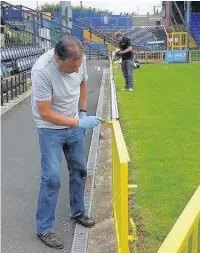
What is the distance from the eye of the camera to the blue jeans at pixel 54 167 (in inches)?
167

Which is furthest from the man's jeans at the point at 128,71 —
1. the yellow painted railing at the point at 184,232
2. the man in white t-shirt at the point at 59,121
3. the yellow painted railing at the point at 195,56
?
the yellow painted railing at the point at 195,56

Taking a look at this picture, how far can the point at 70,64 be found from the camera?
392 centimetres

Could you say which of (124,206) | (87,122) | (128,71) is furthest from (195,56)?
(124,206)

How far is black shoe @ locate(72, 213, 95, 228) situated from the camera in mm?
4598

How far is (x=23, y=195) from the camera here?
18.5 feet

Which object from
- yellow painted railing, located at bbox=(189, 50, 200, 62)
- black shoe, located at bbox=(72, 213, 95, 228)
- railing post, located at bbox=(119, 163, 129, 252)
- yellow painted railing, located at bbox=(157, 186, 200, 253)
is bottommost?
black shoe, located at bbox=(72, 213, 95, 228)

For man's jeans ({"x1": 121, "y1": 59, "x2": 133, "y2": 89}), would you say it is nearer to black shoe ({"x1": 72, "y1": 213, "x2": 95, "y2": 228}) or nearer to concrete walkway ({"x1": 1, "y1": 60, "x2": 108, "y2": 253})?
concrete walkway ({"x1": 1, "y1": 60, "x2": 108, "y2": 253})

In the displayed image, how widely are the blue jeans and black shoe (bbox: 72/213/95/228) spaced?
14cm

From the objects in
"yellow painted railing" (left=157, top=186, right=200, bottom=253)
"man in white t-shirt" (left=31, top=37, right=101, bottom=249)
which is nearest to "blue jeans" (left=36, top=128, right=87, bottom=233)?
"man in white t-shirt" (left=31, top=37, right=101, bottom=249)

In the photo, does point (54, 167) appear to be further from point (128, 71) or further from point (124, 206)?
point (128, 71)

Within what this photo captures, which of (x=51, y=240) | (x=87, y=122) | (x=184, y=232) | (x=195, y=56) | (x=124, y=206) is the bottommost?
(x=51, y=240)

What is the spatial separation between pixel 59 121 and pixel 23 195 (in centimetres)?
187

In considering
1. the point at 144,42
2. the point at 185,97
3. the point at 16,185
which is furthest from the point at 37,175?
the point at 144,42

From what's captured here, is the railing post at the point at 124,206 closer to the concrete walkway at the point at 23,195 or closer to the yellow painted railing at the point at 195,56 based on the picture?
the concrete walkway at the point at 23,195
